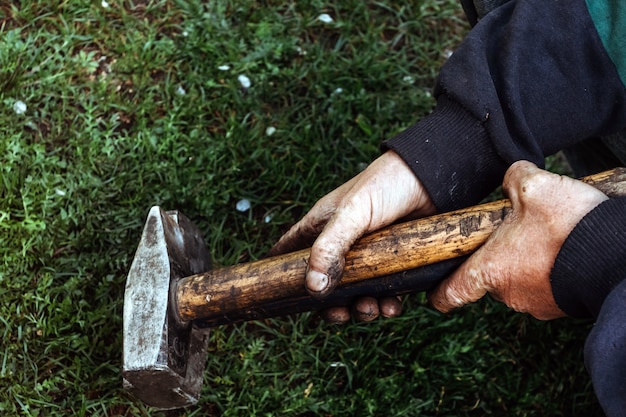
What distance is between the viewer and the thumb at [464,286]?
1.97m

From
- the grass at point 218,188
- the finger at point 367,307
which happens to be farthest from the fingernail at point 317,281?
the grass at point 218,188

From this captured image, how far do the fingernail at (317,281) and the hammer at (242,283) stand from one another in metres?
0.09

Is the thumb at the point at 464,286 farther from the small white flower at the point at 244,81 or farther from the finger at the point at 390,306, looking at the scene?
the small white flower at the point at 244,81

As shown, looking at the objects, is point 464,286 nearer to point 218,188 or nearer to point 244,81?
point 218,188

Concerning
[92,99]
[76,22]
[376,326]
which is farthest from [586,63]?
[76,22]

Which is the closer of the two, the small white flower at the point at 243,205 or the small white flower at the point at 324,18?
the small white flower at the point at 243,205

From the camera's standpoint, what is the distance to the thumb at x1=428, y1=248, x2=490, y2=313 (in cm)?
197

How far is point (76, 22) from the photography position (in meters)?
3.13

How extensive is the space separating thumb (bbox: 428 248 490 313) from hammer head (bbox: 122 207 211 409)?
0.85m

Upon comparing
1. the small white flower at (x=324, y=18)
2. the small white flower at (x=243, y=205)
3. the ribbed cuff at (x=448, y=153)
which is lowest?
the small white flower at (x=243, y=205)

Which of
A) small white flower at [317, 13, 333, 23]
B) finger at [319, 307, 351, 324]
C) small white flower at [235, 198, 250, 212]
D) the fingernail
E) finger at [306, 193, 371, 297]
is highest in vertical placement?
small white flower at [317, 13, 333, 23]

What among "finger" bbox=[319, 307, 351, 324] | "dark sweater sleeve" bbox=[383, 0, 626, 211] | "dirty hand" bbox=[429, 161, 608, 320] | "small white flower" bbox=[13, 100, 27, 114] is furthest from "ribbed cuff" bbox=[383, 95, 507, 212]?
"small white flower" bbox=[13, 100, 27, 114]

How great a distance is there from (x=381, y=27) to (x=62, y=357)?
2.23 meters

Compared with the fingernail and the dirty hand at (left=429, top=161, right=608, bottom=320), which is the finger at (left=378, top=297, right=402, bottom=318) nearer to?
the dirty hand at (left=429, top=161, right=608, bottom=320)
